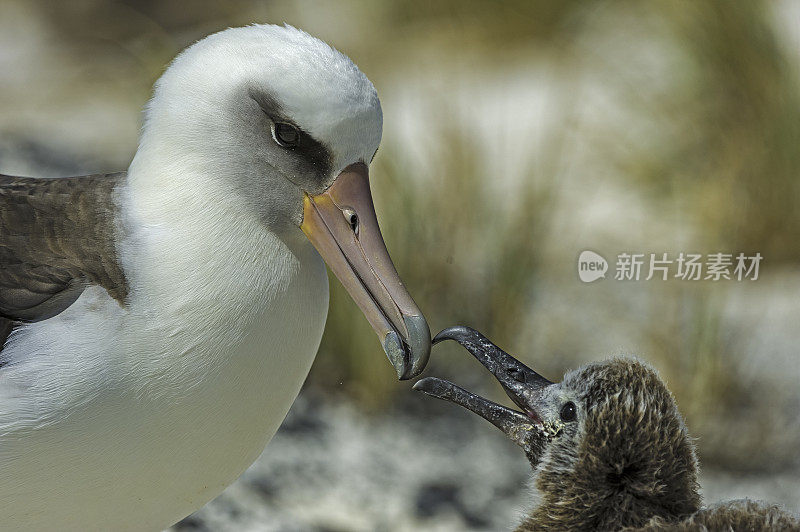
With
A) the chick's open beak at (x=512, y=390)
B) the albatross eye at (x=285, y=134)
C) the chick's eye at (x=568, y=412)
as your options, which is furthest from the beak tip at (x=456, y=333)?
the albatross eye at (x=285, y=134)

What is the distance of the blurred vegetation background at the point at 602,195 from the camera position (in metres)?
5.29

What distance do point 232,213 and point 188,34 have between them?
7.23 metres

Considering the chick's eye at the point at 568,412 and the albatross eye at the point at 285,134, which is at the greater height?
the albatross eye at the point at 285,134

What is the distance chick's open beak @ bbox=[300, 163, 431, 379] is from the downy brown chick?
0.36 meters

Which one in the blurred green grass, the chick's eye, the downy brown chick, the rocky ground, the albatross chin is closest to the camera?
the albatross chin

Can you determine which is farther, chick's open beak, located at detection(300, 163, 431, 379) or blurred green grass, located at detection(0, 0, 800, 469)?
blurred green grass, located at detection(0, 0, 800, 469)

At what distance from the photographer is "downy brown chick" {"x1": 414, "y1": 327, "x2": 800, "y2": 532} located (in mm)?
2805

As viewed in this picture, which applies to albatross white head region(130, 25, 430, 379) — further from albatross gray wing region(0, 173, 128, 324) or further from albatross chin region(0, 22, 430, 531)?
albatross gray wing region(0, 173, 128, 324)

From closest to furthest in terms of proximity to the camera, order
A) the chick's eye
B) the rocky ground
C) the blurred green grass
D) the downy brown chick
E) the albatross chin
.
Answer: the albatross chin, the downy brown chick, the chick's eye, the rocky ground, the blurred green grass

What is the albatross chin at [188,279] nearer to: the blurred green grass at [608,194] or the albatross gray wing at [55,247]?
the albatross gray wing at [55,247]

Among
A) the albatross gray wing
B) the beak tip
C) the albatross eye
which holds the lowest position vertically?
the albatross gray wing

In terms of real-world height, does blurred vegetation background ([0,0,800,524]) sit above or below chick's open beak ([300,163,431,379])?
above

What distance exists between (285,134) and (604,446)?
47.9 inches

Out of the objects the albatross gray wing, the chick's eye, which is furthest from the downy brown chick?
the albatross gray wing
